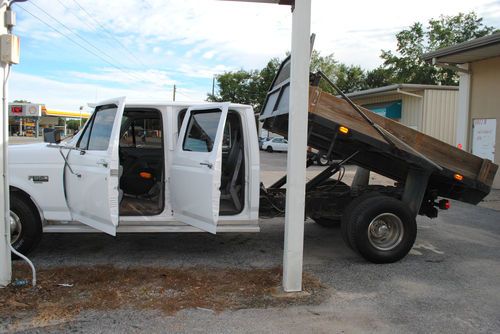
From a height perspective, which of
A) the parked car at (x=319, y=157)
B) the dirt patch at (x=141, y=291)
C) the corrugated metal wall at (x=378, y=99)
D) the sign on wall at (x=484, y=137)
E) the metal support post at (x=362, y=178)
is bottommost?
→ the dirt patch at (x=141, y=291)

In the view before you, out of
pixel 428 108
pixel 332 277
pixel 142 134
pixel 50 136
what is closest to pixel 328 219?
pixel 332 277

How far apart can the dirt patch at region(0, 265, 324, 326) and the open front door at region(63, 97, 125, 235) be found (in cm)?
58

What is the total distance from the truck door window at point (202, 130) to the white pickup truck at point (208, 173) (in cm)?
1

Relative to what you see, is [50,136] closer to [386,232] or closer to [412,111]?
[386,232]

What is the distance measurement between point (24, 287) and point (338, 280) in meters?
3.27

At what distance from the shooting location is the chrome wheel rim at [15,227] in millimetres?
5344

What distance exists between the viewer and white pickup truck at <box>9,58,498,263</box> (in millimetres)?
5184

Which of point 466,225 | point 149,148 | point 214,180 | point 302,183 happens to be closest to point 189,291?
point 214,180

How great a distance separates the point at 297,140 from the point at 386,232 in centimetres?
213

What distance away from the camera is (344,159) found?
6.03m

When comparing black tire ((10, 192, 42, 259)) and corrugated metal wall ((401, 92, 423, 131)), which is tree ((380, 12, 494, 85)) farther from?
black tire ((10, 192, 42, 259))

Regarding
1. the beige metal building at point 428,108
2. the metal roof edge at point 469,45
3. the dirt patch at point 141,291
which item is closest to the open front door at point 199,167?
the dirt patch at point 141,291

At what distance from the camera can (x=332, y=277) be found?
5199 mm

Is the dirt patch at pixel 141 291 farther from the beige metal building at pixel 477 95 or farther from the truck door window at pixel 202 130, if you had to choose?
the beige metal building at pixel 477 95
